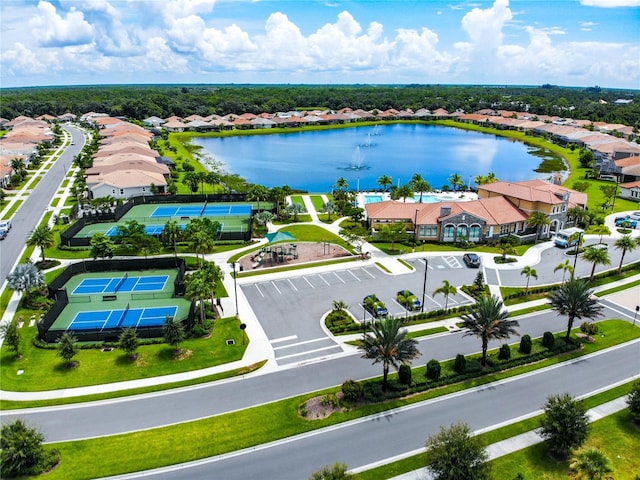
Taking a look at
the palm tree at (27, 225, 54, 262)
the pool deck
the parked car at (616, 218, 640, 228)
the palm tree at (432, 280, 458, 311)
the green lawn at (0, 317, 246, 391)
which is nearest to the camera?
the green lawn at (0, 317, 246, 391)

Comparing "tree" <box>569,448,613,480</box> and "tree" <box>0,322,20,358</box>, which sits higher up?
"tree" <box>569,448,613,480</box>

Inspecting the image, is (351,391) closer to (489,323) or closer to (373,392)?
(373,392)

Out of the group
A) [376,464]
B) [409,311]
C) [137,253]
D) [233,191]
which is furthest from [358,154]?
[376,464]

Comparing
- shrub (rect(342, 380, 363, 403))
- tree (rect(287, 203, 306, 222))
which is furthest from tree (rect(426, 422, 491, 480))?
tree (rect(287, 203, 306, 222))

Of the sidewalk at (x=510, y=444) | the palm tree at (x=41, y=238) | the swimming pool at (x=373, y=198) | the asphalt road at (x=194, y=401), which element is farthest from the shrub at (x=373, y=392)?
the swimming pool at (x=373, y=198)

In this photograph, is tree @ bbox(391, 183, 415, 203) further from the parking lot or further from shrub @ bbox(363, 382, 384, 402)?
shrub @ bbox(363, 382, 384, 402)

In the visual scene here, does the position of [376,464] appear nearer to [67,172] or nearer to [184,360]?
[184,360]

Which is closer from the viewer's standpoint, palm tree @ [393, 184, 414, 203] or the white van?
the white van

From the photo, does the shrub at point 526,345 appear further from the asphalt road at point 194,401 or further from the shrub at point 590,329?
the shrub at point 590,329
